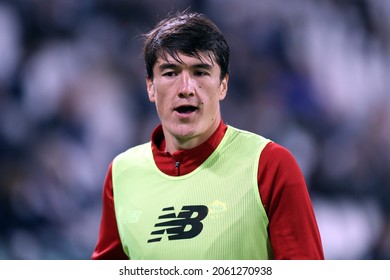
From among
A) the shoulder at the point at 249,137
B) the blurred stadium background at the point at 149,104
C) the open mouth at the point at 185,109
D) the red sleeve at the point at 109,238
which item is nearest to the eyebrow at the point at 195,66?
the open mouth at the point at 185,109

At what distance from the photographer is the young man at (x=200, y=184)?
74.8 inches

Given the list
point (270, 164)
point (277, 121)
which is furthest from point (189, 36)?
point (277, 121)

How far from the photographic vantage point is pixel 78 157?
351 centimetres

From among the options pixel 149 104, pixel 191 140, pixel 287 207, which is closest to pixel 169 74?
pixel 191 140

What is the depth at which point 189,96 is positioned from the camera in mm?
2053

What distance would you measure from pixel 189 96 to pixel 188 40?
0.18 metres

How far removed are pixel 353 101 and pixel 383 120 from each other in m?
0.19

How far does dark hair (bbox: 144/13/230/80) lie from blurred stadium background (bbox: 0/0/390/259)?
1.41 meters

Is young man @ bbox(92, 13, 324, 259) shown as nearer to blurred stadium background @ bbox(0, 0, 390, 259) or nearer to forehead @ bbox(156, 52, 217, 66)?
forehead @ bbox(156, 52, 217, 66)

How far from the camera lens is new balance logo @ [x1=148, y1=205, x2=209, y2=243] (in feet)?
6.50

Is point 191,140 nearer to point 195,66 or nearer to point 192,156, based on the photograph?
point 192,156

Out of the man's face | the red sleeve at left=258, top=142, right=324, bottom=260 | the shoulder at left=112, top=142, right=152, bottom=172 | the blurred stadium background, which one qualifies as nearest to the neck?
the man's face

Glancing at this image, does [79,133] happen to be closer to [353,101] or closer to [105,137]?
[105,137]

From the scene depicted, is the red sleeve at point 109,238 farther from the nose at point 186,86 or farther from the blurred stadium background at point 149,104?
the blurred stadium background at point 149,104
